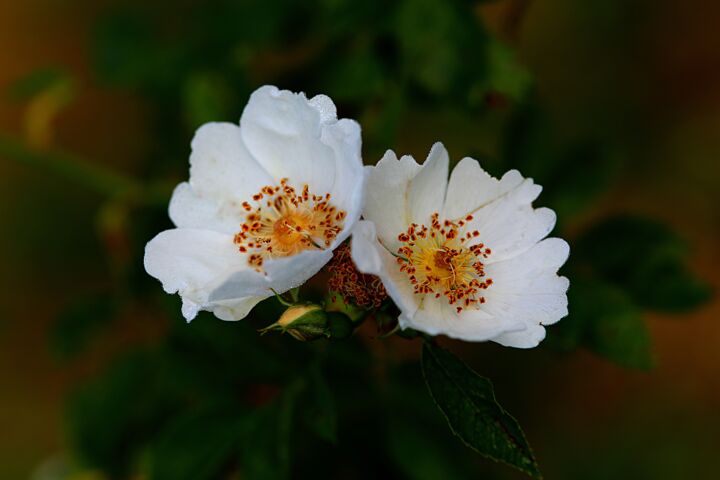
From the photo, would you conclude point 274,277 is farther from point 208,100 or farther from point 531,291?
point 208,100

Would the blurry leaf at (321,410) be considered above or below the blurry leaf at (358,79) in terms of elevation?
below

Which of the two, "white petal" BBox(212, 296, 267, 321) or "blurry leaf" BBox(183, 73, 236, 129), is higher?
"blurry leaf" BBox(183, 73, 236, 129)

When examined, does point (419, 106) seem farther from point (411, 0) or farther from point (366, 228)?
point (366, 228)
